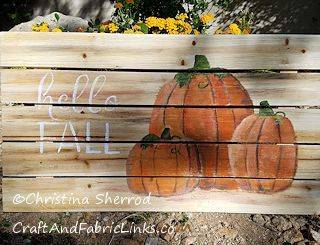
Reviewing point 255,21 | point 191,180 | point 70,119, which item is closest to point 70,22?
point 70,119

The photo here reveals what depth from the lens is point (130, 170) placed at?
249cm

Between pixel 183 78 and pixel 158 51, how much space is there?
194mm

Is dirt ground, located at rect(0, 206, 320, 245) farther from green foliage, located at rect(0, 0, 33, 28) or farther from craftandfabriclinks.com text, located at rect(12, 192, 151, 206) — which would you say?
green foliage, located at rect(0, 0, 33, 28)

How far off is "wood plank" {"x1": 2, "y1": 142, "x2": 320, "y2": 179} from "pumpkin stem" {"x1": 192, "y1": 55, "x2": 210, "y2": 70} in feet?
1.43

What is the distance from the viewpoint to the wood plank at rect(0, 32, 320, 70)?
2.32 m

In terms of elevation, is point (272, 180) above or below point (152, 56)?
below

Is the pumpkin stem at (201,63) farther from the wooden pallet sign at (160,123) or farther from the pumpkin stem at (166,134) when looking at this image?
the pumpkin stem at (166,134)

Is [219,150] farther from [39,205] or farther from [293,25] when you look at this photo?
[293,25]

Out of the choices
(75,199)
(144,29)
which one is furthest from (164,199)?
(144,29)

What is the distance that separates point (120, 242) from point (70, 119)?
696 mm

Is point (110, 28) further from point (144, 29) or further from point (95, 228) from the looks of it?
point (95, 228)

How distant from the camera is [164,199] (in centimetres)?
255

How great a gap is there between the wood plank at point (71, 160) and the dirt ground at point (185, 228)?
255mm

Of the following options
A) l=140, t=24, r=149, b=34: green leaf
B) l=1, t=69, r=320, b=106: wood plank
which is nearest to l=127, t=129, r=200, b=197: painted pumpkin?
l=1, t=69, r=320, b=106: wood plank
